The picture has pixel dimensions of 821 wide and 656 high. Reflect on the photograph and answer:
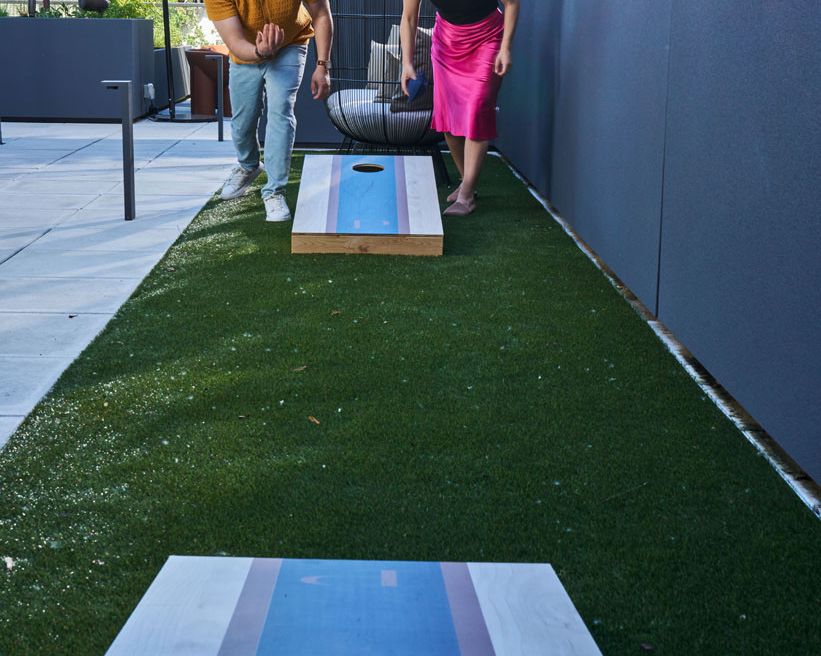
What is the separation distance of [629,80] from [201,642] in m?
3.51

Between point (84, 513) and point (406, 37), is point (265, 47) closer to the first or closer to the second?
point (406, 37)

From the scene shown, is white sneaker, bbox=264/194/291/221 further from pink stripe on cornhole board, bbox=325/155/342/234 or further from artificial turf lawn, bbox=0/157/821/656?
artificial turf lawn, bbox=0/157/821/656

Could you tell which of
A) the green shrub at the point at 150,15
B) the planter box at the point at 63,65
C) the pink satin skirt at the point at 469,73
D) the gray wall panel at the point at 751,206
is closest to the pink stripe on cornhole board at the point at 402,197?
the pink satin skirt at the point at 469,73

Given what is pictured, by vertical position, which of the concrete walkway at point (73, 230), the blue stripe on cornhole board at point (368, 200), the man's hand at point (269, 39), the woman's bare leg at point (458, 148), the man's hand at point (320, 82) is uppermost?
the man's hand at point (269, 39)

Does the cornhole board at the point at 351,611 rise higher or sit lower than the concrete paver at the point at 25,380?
higher

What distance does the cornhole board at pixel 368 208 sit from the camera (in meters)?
5.19

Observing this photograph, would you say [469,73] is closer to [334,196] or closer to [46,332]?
[334,196]

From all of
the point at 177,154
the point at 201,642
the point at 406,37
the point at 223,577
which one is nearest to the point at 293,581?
the point at 223,577

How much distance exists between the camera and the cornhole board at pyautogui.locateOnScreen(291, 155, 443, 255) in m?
5.19

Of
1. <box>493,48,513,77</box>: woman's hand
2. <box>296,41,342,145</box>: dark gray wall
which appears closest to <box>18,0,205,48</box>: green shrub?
<box>296,41,342,145</box>: dark gray wall

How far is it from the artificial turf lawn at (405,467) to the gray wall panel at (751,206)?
0.60 feet

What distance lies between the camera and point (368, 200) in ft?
18.2

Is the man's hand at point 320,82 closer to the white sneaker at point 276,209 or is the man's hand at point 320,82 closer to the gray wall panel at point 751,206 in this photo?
the white sneaker at point 276,209

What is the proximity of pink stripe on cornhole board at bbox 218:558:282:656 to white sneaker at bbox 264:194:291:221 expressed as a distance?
4.19 metres
